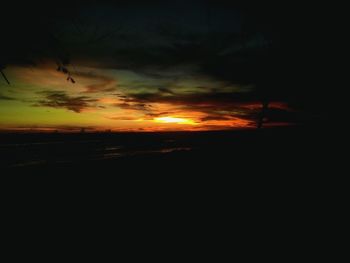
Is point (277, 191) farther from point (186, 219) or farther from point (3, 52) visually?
point (3, 52)

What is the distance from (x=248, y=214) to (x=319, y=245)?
5.55ft

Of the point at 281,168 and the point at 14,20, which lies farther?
the point at 281,168

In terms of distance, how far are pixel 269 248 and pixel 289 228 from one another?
90cm

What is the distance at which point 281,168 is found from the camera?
34.4 ft

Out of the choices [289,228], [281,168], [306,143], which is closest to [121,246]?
[289,228]

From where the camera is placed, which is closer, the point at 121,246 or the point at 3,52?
the point at 3,52

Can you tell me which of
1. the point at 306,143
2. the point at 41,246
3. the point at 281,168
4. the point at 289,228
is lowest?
the point at 41,246

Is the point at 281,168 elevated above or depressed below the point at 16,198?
above

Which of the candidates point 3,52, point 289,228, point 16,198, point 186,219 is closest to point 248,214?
point 289,228

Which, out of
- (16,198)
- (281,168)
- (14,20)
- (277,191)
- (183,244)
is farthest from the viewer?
(281,168)

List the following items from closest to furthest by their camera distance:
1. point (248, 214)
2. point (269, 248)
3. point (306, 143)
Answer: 1. point (269, 248)
2. point (248, 214)
3. point (306, 143)

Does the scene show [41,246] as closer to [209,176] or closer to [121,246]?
[121,246]

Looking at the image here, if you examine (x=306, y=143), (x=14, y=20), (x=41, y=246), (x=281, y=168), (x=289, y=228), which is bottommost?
(x=41, y=246)

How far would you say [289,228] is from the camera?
5566 millimetres
